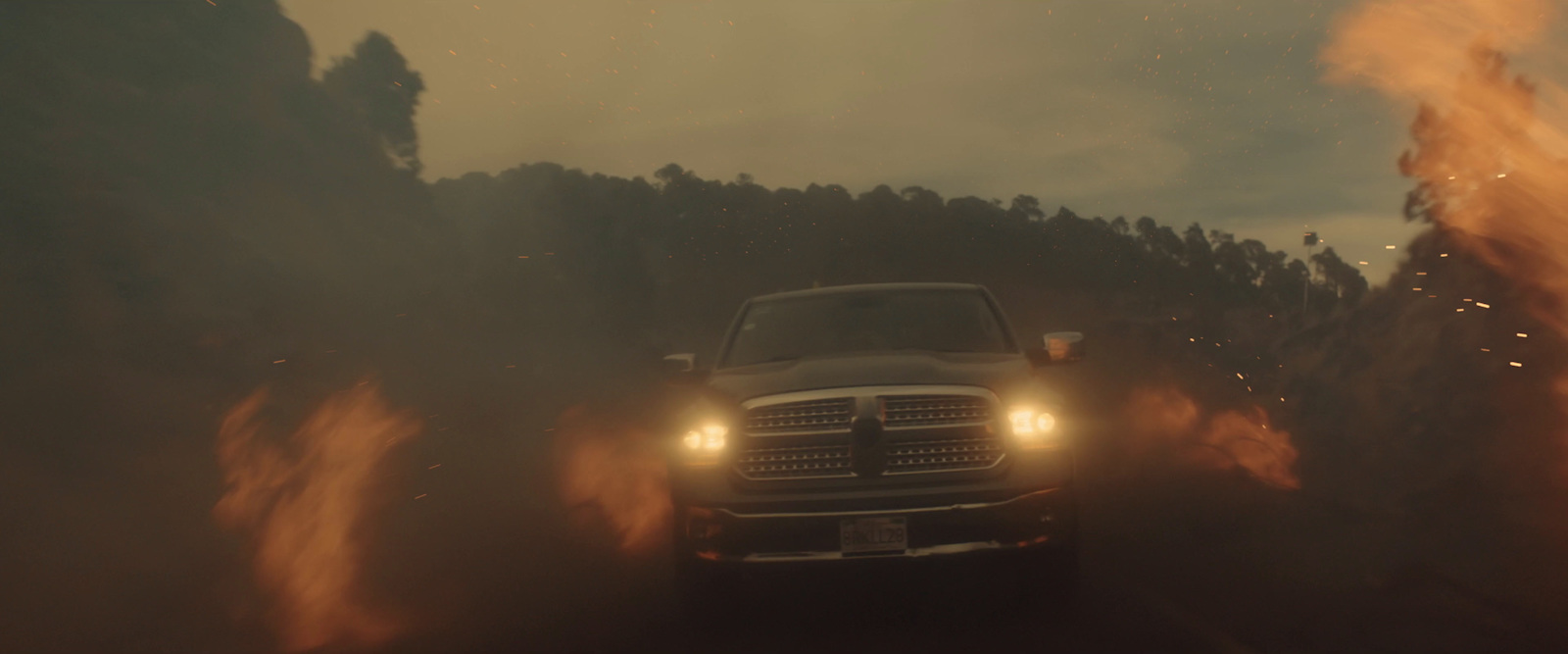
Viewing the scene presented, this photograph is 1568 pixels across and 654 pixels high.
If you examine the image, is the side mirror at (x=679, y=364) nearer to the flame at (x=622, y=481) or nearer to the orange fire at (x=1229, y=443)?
the flame at (x=622, y=481)

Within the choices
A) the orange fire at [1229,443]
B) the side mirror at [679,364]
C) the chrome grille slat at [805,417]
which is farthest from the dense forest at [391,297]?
the chrome grille slat at [805,417]

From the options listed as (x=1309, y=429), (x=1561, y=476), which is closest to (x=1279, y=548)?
(x=1561, y=476)

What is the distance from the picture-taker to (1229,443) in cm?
1588

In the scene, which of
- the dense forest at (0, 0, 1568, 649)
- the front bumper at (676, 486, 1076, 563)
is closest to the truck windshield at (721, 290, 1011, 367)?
the front bumper at (676, 486, 1076, 563)

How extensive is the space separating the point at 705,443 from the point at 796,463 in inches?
19.6

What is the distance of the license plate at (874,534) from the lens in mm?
7031

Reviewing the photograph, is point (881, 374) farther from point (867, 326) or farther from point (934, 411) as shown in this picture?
point (867, 326)

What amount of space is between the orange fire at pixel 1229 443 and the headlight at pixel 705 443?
696cm

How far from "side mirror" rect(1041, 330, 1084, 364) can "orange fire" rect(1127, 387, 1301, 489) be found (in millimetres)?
4973

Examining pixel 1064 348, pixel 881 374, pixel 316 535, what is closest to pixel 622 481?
pixel 316 535

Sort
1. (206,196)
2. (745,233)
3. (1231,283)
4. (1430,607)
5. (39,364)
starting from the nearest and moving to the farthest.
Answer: (1430,607)
(39,364)
(206,196)
(1231,283)
(745,233)

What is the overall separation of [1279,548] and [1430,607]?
2.09 meters

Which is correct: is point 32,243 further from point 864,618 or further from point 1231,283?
point 1231,283

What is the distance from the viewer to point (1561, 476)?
1378cm
